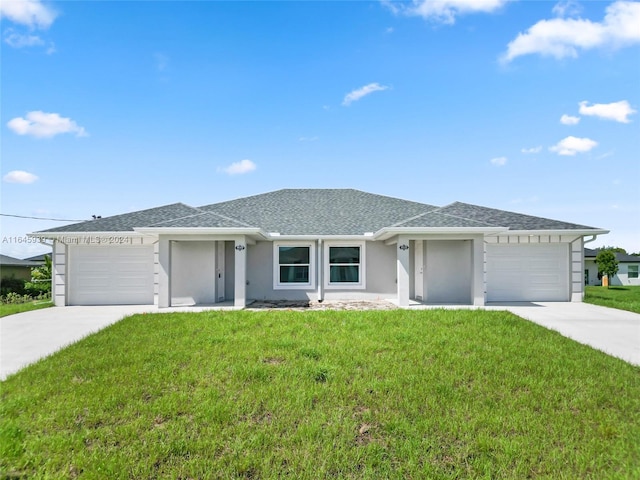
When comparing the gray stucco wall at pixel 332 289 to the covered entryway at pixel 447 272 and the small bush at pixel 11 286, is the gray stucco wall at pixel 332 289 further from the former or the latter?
the small bush at pixel 11 286

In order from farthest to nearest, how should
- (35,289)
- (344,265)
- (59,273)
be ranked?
(35,289) < (344,265) < (59,273)

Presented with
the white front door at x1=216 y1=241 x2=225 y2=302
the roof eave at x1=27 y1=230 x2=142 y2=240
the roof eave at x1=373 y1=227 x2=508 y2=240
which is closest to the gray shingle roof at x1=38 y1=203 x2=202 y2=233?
the roof eave at x1=27 y1=230 x2=142 y2=240

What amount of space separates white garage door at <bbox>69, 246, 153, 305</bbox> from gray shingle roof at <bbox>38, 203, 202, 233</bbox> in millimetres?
773

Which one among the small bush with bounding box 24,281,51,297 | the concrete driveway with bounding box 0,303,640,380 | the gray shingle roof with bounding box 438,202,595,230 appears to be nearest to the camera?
the concrete driveway with bounding box 0,303,640,380

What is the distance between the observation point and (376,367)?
5.91m

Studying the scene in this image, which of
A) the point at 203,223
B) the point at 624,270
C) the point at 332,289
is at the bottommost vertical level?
the point at 624,270

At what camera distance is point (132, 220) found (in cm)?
1512

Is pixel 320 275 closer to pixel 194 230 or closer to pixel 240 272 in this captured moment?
pixel 240 272

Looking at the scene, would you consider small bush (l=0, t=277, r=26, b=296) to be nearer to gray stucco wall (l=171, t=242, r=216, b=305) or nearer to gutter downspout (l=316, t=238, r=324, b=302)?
gray stucco wall (l=171, t=242, r=216, b=305)

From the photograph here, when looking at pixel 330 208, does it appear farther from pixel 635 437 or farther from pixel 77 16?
pixel 635 437

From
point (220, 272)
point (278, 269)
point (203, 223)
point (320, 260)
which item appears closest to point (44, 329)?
point (203, 223)

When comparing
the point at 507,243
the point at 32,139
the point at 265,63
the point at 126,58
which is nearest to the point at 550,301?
the point at 507,243

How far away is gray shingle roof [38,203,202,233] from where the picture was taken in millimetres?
14141

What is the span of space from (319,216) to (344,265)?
3.22 meters
